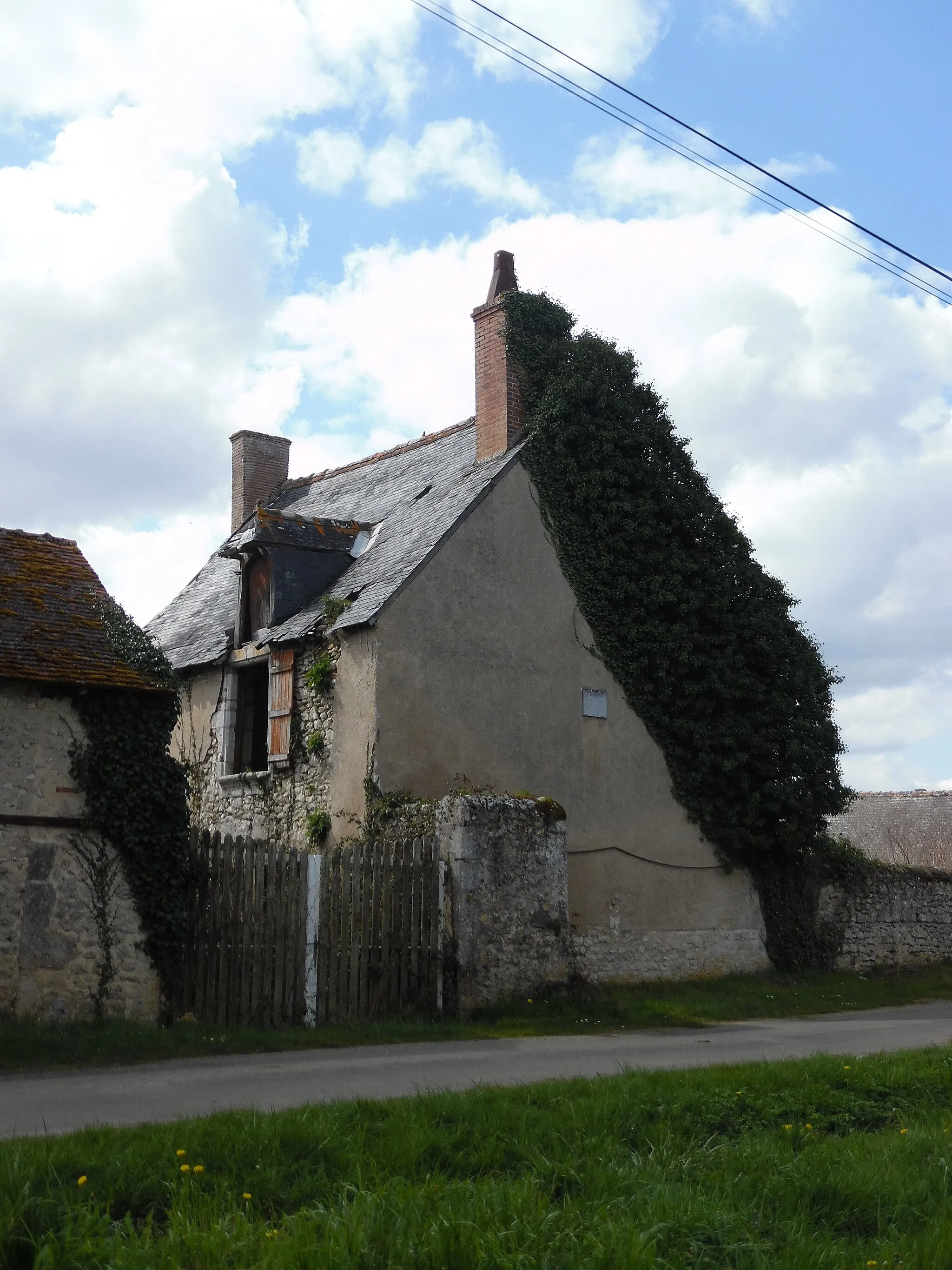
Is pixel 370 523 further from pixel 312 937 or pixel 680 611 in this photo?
pixel 312 937

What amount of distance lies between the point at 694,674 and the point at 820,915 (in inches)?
167

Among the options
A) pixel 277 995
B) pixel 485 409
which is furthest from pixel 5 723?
pixel 485 409

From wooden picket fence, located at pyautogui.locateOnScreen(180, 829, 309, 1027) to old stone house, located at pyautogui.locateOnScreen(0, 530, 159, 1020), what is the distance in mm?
550

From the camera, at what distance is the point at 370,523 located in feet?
64.1

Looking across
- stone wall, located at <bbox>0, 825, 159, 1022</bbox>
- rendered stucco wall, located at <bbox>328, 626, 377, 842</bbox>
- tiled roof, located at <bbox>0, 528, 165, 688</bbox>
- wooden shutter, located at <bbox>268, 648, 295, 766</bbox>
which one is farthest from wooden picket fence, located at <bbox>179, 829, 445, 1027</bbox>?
wooden shutter, located at <bbox>268, 648, 295, 766</bbox>

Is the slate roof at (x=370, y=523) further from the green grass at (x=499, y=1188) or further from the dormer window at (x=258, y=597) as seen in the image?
the green grass at (x=499, y=1188)

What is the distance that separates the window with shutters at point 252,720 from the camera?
18.7 meters

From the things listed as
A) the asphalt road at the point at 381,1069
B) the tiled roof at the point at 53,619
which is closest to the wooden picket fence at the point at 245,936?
the asphalt road at the point at 381,1069

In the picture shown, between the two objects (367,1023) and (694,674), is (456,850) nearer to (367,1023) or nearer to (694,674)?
(367,1023)

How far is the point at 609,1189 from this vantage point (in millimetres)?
5504

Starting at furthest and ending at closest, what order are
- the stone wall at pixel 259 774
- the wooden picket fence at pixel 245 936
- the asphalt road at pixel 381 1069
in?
the stone wall at pixel 259 774, the wooden picket fence at pixel 245 936, the asphalt road at pixel 381 1069

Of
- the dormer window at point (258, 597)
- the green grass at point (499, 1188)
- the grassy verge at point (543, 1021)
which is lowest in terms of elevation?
the grassy verge at point (543, 1021)

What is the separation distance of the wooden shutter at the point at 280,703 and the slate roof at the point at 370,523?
1.15 feet

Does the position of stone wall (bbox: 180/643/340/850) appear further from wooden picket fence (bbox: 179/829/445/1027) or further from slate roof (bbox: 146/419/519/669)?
wooden picket fence (bbox: 179/829/445/1027)
